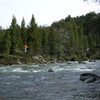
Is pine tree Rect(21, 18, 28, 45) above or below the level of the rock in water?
above

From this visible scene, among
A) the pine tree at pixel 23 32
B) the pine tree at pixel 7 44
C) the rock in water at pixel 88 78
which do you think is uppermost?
the pine tree at pixel 23 32

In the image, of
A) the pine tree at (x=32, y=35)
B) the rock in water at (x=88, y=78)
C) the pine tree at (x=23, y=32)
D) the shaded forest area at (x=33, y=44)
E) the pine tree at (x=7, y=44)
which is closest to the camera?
the rock in water at (x=88, y=78)

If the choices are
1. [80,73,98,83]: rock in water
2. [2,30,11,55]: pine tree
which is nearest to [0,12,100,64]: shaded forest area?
[2,30,11,55]: pine tree

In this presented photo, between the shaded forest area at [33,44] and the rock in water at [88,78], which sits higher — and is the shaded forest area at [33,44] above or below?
above

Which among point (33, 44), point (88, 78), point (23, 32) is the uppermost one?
point (23, 32)

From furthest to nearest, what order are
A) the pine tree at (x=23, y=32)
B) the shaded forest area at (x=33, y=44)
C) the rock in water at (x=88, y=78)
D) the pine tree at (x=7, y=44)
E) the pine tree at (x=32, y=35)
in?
the pine tree at (x=23, y=32)
the pine tree at (x=32, y=35)
the shaded forest area at (x=33, y=44)
the pine tree at (x=7, y=44)
the rock in water at (x=88, y=78)

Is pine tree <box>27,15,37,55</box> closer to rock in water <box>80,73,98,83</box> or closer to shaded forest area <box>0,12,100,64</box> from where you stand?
shaded forest area <box>0,12,100,64</box>

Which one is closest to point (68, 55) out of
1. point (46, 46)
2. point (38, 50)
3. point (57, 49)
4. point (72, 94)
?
point (57, 49)

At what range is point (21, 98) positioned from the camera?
7.26 meters

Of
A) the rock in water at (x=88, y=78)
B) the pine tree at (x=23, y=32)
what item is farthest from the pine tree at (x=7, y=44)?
the rock in water at (x=88, y=78)

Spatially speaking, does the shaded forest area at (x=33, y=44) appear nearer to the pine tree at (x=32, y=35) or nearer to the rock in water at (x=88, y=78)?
the pine tree at (x=32, y=35)

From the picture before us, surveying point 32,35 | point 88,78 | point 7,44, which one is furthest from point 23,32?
point 88,78

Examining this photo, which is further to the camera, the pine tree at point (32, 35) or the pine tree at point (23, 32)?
the pine tree at point (23, 32)

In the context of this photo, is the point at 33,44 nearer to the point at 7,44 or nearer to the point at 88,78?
the point at 7,44
